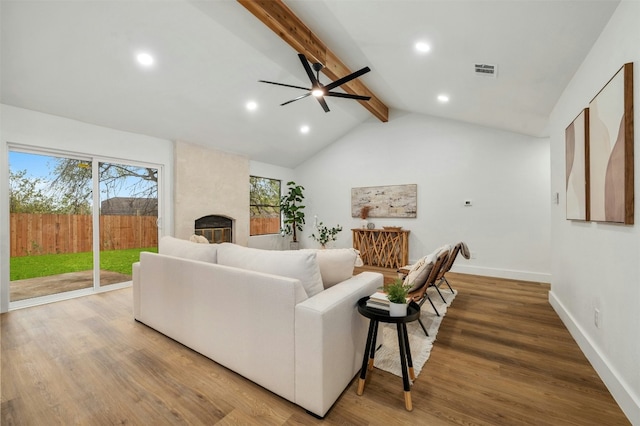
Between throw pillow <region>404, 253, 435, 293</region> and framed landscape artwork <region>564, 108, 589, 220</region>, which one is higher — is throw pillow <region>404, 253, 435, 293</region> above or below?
below

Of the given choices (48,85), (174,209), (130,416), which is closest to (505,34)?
(130,416)

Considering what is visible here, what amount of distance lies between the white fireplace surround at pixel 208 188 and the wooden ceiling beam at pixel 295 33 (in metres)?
2.88

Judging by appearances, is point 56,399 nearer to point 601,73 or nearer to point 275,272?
point 275,272

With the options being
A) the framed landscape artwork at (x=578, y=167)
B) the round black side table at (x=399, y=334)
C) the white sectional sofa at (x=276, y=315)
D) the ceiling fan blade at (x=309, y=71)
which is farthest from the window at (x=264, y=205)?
the framed landscape artwork at (x=578, y=167)

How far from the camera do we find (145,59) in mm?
3104

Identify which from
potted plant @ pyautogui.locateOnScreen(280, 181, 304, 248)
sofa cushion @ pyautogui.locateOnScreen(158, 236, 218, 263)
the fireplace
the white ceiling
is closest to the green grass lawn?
the fireplace

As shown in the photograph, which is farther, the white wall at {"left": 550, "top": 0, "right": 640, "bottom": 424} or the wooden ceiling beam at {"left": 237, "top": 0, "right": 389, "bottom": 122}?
the wooden ceiling beam at {"left": 237, "top": 0, "right": 389, "bottom": 122}

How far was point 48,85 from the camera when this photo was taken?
304cm

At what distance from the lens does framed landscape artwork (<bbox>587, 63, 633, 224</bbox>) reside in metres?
1.53

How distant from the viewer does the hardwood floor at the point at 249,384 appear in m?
1.53

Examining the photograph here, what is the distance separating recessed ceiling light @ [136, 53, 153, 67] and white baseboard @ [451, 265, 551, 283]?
229 inches

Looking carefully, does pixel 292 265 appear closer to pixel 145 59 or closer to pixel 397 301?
pixel 397 301

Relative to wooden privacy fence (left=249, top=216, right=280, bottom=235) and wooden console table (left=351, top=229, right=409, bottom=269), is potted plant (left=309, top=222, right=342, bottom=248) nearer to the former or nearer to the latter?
wooden console table (left=351, top=229, right=409, bottom=269)

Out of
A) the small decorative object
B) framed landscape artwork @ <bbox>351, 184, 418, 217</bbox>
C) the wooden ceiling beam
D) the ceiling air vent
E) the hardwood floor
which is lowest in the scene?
the hardwood floor
